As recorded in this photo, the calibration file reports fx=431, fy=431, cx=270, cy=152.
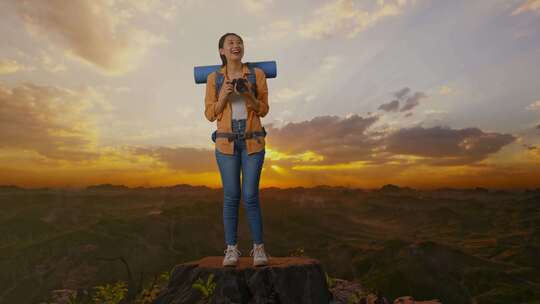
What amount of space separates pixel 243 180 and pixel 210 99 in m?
1.53

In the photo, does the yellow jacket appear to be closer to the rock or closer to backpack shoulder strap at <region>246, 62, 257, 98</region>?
backpack shoulder strap at <region>246, 62, 257, 98</region>

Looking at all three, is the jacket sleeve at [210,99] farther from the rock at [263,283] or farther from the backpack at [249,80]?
the rock at [263,283]

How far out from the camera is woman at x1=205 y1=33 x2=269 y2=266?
7.27 meters

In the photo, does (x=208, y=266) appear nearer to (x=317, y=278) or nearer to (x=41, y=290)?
(x=317, y=278)

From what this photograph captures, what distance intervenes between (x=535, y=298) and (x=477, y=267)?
5187cm

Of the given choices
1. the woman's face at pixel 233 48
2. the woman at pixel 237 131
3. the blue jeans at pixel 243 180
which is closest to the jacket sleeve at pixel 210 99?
the woman at pixel 237 131

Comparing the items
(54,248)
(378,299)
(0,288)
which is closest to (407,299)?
(378,299)

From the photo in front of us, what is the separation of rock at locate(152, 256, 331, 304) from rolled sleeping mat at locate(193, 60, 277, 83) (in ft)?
11.4

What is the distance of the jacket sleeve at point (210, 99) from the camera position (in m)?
7.39

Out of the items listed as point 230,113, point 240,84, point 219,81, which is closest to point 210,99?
point 219,81

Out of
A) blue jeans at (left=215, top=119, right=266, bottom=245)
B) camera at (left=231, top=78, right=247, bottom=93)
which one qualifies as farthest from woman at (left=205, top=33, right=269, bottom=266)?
camera at (left=231, top=78, right=247, bottom=93)

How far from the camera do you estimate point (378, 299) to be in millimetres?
8750

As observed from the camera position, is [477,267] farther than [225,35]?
Yes

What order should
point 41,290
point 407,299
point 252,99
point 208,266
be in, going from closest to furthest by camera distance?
point 252,99
point 208,266
point 407,299
point 41,290
